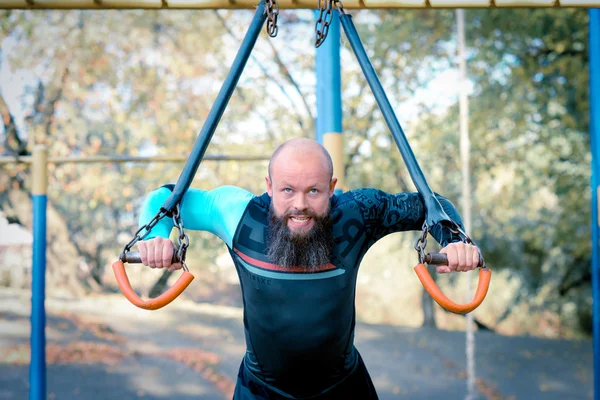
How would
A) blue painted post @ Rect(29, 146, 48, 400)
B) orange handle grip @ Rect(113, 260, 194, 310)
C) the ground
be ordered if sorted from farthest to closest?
1. the ground
2. blue painted post @ Rect(29, 146, 48, 400)
3. orange handle grip @ Rect(113, 260, 194, 310)

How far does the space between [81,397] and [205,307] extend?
247 centimetres

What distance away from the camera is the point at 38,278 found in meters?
→ 2.68

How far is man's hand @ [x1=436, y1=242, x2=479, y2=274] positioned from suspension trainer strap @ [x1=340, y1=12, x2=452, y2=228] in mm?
88

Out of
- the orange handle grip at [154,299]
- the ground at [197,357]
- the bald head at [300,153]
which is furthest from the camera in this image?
the ground at [197,357]

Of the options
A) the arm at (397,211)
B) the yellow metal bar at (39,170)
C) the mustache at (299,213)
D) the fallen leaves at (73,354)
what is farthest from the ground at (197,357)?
the mustache at (299,213)

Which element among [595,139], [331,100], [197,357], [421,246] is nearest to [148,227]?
[421,246]

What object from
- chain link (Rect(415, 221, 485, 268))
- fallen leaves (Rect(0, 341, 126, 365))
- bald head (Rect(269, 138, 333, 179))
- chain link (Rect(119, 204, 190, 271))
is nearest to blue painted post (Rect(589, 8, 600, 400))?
chain link (Rect(415, 221, 485, 268))

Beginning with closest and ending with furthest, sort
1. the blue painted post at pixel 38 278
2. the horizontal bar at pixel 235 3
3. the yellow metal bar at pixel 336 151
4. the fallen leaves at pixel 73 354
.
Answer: the horizontal bar at pixel 235 3
the yellow metal bar at pixel 336 151
the blue painted post at pixel 38 278
the fallen leaves at pixel 73 354

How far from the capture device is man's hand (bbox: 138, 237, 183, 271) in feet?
4.50

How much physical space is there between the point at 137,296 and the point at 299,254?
398mm

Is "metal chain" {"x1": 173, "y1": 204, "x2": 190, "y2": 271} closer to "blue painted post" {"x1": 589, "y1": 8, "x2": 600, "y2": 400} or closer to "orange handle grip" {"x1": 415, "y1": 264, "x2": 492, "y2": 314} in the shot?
"orange handle grip" {"x1": 415, "y1": 264, "x2": 492, "y2": 314}

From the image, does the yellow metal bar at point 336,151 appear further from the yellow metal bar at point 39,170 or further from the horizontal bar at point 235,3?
the yellow metal bar at point 39,170

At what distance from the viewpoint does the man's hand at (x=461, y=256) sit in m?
1.38

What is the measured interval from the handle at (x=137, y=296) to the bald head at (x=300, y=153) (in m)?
0.34
